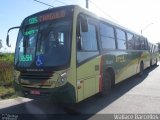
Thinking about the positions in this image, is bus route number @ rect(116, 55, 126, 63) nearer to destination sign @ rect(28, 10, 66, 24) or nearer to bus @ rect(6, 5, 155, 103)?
bus @ rect(6, 5, 155, 103)

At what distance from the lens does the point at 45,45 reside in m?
6.91

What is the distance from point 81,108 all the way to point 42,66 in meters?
1.99

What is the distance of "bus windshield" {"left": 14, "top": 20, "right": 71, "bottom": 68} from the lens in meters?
6.64

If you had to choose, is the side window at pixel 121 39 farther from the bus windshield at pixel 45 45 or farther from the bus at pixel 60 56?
the bus windshield at pixel 45 45

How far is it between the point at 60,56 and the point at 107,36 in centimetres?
341

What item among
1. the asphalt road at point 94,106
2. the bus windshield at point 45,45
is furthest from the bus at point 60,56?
the asphalt road at point 94,106

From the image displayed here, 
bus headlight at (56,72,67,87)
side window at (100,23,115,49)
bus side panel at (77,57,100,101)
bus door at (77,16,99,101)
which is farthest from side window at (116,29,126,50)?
bus headlight at (56,72,67,87)

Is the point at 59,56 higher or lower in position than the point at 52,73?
higher

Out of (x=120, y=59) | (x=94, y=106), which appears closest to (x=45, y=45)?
(x=94, y=106)

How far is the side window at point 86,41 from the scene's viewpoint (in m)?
6.96

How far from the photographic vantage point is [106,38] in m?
9.34

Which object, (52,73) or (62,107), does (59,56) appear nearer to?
(52,73)

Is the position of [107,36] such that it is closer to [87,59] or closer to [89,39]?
[89,39]

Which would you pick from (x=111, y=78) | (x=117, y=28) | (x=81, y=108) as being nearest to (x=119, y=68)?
(x=111, y=78)
